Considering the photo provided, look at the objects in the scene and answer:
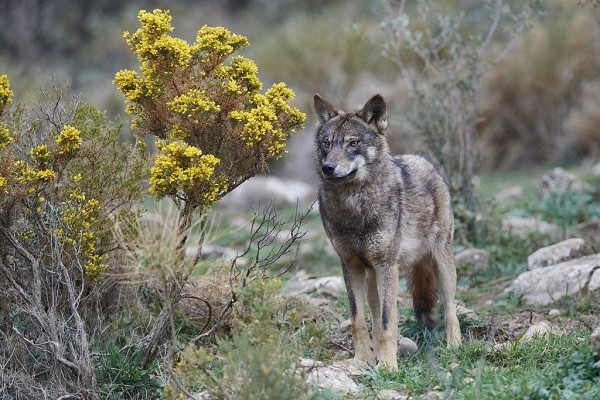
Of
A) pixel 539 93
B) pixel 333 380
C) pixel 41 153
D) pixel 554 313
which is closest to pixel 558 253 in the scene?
pixel 554 313

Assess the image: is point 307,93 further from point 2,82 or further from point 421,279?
point 2,82

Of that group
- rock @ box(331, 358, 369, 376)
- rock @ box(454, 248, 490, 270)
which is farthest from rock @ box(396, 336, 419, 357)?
rock @ box(454, 248, 490, 270)

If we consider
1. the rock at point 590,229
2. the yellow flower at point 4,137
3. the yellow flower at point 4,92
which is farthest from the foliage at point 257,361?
the rock at point 590,229

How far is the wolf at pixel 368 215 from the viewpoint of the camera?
7281 millimetres

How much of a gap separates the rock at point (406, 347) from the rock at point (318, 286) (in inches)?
69.2

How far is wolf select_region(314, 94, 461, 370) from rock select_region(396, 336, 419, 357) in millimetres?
247

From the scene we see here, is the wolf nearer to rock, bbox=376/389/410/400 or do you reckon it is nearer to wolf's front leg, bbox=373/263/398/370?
wolf's front leg, bbox=373/263/398/370

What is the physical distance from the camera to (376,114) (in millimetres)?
7496

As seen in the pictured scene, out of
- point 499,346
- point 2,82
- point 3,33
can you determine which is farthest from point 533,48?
point 3,33

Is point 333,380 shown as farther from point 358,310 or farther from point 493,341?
point 493,341

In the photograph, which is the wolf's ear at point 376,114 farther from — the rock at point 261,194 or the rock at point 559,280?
the rock at point 261,194

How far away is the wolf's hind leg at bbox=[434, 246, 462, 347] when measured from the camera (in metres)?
7.88

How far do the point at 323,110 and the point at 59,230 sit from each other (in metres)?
2.32

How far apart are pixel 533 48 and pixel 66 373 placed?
13470mm
